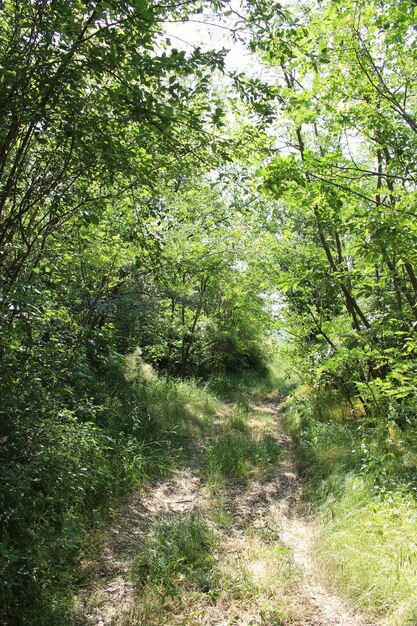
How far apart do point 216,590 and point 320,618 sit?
33.7 inches

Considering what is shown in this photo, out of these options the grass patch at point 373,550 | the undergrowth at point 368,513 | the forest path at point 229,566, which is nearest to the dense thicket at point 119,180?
the forest path at point 229,566

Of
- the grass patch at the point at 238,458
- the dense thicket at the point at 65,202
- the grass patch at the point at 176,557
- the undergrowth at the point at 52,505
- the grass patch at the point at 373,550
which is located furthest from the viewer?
the grass patch at the point at 238,458

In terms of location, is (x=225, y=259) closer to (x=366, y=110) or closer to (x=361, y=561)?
(x=366, y=110)

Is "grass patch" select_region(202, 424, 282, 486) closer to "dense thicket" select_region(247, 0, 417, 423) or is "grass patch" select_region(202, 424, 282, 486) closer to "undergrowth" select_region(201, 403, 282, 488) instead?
"undergrowth" select_region(201, 403, 282, 488)

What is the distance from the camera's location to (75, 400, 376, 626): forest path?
9.87ft

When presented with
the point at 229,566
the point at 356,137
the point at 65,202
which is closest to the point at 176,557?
A: the point at 229,566

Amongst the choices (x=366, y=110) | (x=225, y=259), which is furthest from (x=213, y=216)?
(x=366, y=110)

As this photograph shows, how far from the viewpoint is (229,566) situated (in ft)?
11.7

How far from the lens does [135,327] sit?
387 inches

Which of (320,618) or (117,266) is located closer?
(320,618)

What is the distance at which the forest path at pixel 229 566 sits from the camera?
118 inches

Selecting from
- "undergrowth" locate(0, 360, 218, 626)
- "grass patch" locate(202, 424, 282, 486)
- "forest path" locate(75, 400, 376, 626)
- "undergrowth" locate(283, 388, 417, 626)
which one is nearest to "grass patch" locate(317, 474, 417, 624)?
"undergrowth" locate(283, 388, 417, 626)

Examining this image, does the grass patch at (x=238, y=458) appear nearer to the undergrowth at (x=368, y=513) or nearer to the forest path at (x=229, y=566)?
the forest path at (x=229, y=566)

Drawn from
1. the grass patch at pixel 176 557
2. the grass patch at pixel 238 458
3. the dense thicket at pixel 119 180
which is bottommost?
the grass patch at pixel 176 557
